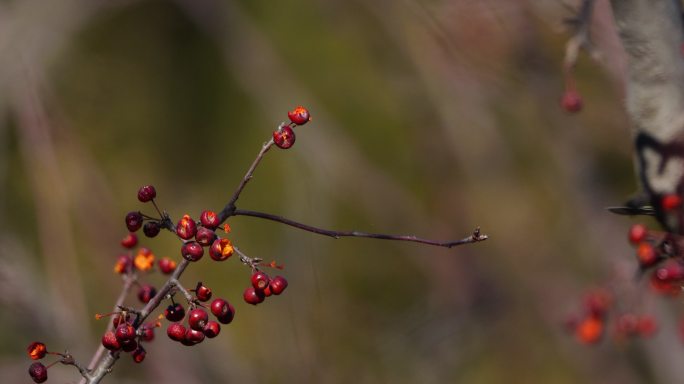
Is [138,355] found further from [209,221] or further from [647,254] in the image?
[647,254]

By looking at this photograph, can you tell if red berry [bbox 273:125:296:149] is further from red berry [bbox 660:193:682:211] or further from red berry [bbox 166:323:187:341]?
red berry [bbox 660:193:682:211]

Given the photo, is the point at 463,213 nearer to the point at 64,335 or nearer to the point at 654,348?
the point at 654,348

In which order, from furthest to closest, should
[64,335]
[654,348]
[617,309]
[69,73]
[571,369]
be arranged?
[69,73] → [571,369] → [654,348] → [64,335] → [617,309]

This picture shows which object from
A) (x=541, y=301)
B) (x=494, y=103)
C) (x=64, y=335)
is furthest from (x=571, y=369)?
(x=64, y=335)

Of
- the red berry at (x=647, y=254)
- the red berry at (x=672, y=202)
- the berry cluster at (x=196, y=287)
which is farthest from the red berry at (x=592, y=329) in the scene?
the berry cluster at (x=196, y=287)

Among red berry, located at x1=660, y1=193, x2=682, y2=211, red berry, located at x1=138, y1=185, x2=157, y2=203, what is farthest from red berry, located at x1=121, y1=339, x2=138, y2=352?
red berry, located at x1=660, y1=193, x2=682, y2=211

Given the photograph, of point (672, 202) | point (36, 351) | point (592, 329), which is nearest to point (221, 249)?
point (36, 351)
